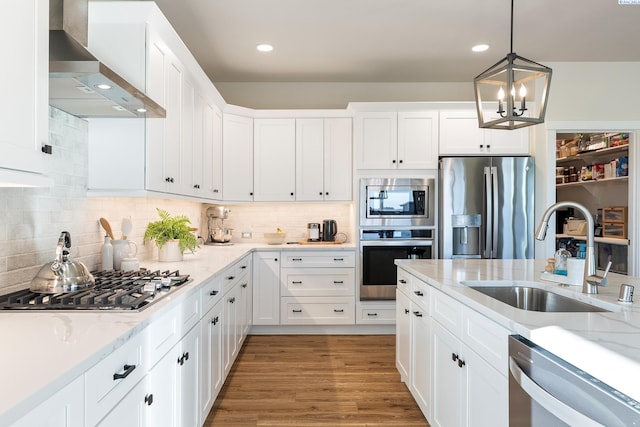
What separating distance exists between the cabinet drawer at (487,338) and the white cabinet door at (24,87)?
1622mm

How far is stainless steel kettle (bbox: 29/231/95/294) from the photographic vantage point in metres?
1.65

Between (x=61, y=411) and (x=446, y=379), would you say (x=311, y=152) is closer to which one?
(x=446, y=379)

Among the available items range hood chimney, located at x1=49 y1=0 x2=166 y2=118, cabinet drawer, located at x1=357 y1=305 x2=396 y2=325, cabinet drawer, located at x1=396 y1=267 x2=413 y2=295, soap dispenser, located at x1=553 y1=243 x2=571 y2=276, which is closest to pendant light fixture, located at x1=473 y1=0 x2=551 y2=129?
soap dispenser, located at x1=553 y1=243 x2=571 y2=276

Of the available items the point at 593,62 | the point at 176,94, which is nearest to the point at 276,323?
the point at 176,94

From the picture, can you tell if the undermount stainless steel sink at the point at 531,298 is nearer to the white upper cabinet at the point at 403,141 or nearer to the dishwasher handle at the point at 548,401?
the dishwasher handle at the point at 548,401

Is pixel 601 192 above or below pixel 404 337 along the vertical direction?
above

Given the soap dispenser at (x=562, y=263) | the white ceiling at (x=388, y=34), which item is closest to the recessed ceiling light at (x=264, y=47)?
the white ceiling at (x=388, y=34)

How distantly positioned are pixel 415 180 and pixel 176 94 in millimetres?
2532

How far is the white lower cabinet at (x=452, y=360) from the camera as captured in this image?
1.47 metres

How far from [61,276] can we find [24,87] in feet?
2.70

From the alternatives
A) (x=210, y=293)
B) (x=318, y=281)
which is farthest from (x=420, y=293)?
(x=318, y=281)

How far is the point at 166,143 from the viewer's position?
2578 millimetres

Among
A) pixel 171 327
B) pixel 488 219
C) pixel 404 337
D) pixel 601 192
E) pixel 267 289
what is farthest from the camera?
pixel 601 192

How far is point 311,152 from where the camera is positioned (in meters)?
4.45
